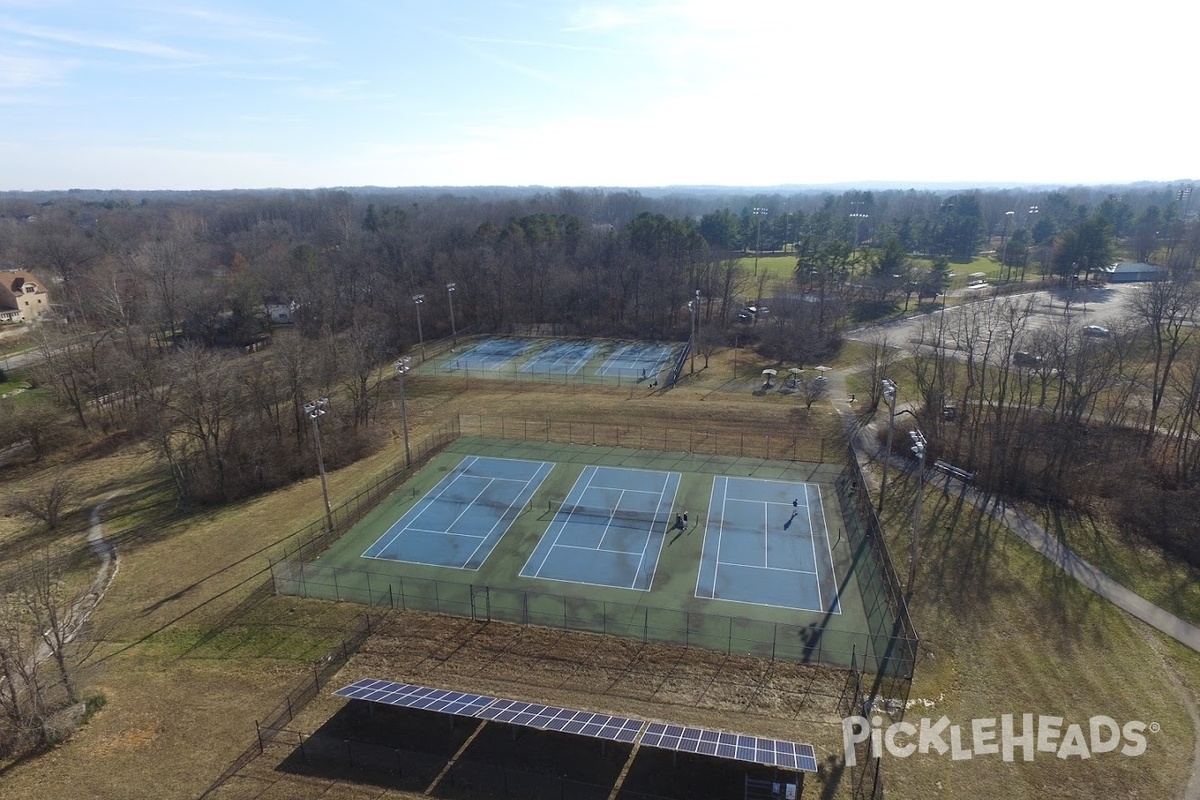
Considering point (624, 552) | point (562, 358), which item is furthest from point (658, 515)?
point (562, 358)

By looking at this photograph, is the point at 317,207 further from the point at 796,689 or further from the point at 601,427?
the point at 796,689

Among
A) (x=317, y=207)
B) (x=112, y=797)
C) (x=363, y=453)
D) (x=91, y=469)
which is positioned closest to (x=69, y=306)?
(x=91, y=469)

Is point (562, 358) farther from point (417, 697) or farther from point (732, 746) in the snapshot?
point (732, 746)

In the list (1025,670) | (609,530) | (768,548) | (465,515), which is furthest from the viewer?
(465,515)

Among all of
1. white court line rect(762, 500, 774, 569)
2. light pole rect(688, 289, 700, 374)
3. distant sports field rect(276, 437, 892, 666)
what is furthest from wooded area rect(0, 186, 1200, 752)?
white court line rect(762, 500, 774, 569)

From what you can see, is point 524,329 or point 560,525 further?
point 524,329

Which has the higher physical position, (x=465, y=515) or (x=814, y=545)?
(x=465, y=515)

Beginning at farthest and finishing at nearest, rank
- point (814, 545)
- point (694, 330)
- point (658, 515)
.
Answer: point (694, 330) → point (658, 515) → point (814, 545)
